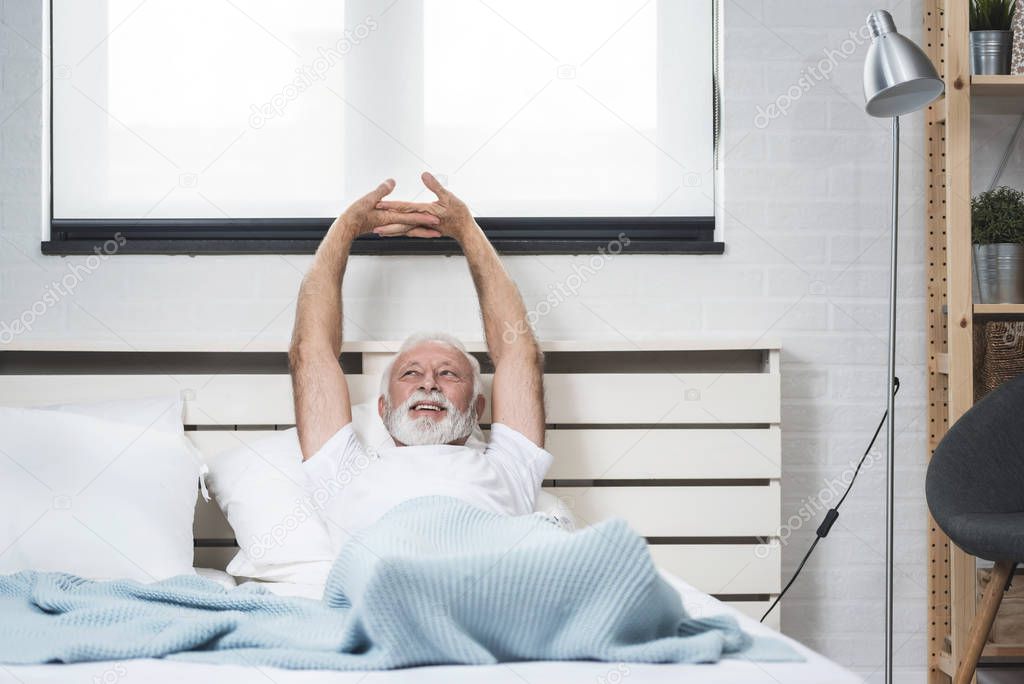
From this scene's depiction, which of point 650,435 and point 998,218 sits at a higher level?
point 998,218

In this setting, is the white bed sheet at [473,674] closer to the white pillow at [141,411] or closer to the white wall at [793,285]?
the white pillow at [141,411]

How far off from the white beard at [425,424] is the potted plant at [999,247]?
124 centimetres

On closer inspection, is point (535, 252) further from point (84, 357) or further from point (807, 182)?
point (84, 357)

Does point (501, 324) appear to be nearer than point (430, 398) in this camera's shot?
No

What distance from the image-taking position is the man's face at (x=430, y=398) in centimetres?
189

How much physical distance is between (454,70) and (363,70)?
8.8 inches

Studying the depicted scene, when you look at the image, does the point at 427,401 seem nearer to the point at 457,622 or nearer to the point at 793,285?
the point at 457,622

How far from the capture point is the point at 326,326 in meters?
1.98

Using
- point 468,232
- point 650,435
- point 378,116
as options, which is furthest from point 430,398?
point 378,116

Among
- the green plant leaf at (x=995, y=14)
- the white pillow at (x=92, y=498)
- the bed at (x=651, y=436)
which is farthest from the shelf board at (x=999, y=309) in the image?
the white pillow at (x=92, y=498)

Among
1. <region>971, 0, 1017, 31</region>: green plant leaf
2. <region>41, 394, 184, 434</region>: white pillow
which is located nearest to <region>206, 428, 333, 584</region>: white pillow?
<region>41, 394, 184, 434</region>: white pillow

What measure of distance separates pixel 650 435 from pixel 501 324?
42 cm

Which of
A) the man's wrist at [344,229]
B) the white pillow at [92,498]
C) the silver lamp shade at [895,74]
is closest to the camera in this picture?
the white pillow at [92,498]

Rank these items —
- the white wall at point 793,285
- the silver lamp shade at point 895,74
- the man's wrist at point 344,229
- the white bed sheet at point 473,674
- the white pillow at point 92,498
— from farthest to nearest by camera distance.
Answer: the white wall at point 793,285, the man's wrist at point 344,229, the silver lamp shade at point 895,74, the white pillow at point 92,498, the white bed sheet at point 473,674
